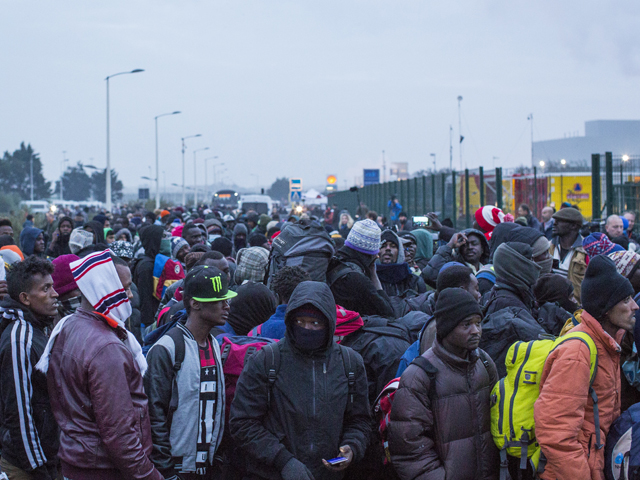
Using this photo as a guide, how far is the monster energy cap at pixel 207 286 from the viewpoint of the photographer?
401 centimetres

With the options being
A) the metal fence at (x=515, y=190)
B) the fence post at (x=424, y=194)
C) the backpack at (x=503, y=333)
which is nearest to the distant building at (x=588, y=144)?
the metal fence at (x=515, y=190)

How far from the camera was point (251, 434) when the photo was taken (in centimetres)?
367

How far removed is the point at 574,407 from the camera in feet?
11.1

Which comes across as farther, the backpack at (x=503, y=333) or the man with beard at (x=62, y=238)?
the man with beard at (x=62, y=238)

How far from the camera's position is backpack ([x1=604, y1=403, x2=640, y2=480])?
11.3 ft

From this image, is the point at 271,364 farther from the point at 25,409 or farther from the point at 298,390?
the point at 25,409

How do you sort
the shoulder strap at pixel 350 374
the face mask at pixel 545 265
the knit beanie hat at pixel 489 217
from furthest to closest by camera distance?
1. the knit beanie hat at pixel 489 217
2. the face mask at pixel 545 265
3. the shoulder strap at pixel 350 374

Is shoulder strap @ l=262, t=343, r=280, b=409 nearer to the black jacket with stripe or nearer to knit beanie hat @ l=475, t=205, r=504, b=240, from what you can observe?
the black jacket with stripe

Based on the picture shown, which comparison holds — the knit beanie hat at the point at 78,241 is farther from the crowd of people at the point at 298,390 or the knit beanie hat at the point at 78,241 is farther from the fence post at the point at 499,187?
the fence post at the point at 499,187

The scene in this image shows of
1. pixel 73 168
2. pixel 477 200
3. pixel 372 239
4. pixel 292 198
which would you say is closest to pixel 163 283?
pixel 372 239

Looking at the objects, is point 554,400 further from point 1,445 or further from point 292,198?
point 292,198

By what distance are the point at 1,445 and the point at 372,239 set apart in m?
3.19

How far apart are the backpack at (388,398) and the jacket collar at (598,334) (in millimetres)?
579

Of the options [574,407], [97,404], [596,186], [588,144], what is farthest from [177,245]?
[588,144]
